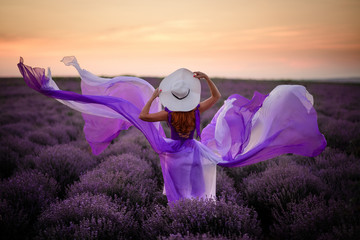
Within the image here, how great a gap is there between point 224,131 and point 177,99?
824mm

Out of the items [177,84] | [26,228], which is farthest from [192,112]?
[26,228]

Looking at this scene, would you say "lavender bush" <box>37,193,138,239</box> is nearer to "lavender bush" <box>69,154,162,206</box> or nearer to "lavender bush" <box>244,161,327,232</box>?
"lavender bush" <box>69,154,162,206</box>

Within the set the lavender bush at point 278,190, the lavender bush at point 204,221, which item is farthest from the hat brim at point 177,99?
the lavender bush at point 278,190

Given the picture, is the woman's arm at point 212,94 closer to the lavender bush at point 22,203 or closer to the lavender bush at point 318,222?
the lavender bush at point 318,222

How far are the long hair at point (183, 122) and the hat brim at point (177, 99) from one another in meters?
0.10

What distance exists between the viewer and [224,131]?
2848 mm

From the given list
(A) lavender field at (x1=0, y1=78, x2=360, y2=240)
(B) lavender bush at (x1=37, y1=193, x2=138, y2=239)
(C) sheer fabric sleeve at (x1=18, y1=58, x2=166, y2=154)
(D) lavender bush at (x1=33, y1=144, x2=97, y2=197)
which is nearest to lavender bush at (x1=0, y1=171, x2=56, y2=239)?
(A) lavender field at (x1=0, y1=78, x2=360, y2=240)

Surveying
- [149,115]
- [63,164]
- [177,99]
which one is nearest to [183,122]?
[177,99]

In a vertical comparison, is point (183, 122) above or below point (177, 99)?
below

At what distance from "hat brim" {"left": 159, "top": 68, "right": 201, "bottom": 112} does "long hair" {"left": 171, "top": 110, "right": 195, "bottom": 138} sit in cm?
10

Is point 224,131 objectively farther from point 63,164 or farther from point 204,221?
point 63,164

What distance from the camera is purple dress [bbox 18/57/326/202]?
252 centimetres

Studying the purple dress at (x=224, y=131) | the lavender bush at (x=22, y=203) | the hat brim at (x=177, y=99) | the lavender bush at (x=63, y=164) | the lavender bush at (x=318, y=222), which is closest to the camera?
the lavender bush at (x=318, y=222)

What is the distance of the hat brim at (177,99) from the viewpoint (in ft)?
7.85
